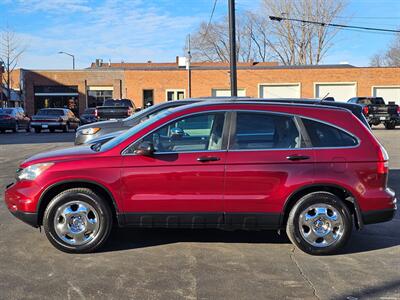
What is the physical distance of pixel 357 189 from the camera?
5469 millimetres

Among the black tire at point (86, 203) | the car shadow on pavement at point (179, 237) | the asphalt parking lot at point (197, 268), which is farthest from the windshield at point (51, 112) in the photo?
the black tire at point (86, 203)

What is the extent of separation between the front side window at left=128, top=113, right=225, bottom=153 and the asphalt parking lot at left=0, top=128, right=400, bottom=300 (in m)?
1.20

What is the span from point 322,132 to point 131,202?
2.30 meters

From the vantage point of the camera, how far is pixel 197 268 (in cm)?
507

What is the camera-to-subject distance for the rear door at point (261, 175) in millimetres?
5402

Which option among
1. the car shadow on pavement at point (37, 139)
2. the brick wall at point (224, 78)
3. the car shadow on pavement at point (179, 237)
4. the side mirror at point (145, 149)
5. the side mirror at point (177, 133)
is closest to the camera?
the side mirror at point (145, 149)

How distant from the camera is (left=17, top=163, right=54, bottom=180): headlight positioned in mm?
5470

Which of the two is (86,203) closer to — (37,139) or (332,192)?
(332,192)

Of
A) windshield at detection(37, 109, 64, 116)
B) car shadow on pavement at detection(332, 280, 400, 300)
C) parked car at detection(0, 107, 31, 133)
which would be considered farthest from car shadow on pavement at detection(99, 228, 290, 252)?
parked car at detection(0, 107, 31, 133)

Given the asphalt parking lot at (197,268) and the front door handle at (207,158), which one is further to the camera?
the front door handle at (207,158)

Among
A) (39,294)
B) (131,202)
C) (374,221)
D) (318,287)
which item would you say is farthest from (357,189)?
(39,294)

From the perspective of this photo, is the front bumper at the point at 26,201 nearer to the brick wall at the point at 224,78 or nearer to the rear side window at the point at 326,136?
the rear side window at the point at 326,136

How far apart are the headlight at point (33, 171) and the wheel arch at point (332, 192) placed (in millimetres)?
2710

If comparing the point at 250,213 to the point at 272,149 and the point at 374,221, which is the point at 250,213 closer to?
the point at 272,149
